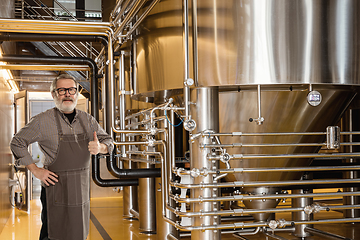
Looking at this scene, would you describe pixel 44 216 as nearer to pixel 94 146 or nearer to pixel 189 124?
pixel 94 146

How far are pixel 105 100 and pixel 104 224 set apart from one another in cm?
237

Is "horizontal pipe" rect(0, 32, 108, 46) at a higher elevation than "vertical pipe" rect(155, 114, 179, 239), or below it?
higher

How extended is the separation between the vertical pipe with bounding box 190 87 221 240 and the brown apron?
895 mm

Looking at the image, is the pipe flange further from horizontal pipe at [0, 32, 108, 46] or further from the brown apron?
horizontal pipe at [0, 32, 108, 46]

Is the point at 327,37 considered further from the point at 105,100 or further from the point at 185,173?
the point at 105,100

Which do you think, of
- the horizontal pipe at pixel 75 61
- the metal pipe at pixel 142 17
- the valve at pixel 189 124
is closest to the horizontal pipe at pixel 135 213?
the horizontal pipe at pixel 75 61

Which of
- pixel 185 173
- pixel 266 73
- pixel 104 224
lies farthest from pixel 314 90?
pixel 104 224

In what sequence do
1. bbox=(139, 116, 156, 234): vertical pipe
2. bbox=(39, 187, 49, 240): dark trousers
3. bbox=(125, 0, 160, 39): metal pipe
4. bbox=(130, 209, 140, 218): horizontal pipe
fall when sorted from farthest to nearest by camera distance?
bbox=(130, 209, 140, 218): horizontal pipe < bbox=(139, 116, 156, 234): vertical pipe < bbox=(125, 0, 160, 39): metal pipe < bbox=(39, 187, 49, 240): dark trousers

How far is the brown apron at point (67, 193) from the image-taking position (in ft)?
9.61

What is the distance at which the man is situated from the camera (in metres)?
2.88

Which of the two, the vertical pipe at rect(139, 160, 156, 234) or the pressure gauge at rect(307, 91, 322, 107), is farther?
the vertical pipe at rect(139, 160, 156, 234)

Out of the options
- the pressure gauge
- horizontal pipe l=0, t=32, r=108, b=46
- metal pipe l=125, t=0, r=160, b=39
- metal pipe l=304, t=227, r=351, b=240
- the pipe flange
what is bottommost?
metal pipe l=304, t=227, r=351, b=240

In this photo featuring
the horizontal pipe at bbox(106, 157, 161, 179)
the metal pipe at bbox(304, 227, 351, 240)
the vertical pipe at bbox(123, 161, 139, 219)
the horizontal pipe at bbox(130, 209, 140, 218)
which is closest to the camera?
the horizontal pipe at bbox(106, 157, 161, 179)

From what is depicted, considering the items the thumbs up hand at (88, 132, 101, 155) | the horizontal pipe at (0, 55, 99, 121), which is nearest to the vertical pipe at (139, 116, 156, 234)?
the horizontal pipe at (0, 55, 99, 121)
